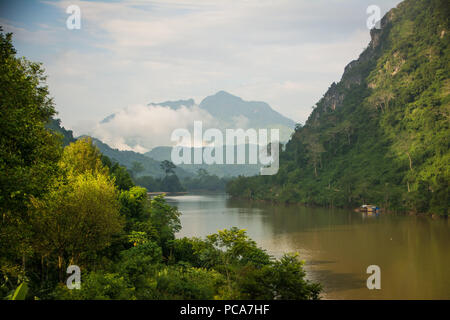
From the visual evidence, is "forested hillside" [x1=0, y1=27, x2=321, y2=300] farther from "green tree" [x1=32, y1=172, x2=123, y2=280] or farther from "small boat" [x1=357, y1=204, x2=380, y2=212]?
"small boat" [x1=357, y1=204, x2=380, y2=212]

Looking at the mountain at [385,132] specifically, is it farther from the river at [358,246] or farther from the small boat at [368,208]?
the river at [358,246]

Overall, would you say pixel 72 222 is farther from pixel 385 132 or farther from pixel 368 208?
pixel 385 132

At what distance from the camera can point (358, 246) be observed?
43.5 metres

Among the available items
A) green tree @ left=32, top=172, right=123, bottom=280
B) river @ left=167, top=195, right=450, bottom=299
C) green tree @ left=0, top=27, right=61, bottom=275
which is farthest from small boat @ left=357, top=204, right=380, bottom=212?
green tree @ left=0, top=27, right=61, bottom=275

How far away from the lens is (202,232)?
5072 centimetres

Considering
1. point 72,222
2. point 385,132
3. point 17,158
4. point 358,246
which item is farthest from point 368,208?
point 17,158

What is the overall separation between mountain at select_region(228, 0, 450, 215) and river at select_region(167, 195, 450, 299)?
31.2 ft

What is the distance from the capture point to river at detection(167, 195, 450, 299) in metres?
29.0

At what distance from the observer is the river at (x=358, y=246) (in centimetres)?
2897

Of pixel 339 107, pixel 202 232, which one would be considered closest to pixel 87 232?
pixel 202 232

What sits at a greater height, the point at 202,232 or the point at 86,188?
the point at 86,188

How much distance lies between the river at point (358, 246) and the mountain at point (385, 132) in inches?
375
